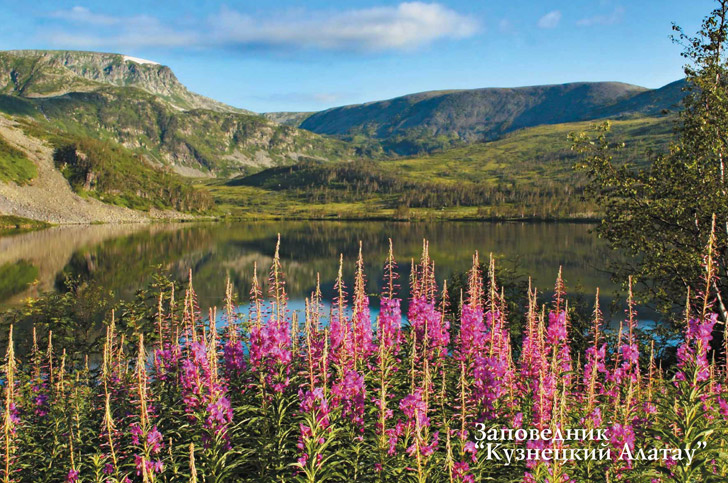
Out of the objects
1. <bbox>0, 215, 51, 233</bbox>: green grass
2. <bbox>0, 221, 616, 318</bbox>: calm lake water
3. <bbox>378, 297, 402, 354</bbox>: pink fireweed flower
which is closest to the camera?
<bbox>378, 297, 402, 354</bbox>: pink fireweed flower

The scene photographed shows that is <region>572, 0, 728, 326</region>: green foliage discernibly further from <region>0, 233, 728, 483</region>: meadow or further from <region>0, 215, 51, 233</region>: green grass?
<region>0, 215, 51, 233</region>: green grass

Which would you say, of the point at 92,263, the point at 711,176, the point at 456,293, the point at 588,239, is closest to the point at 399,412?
the point at 711,176

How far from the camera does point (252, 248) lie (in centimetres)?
10769

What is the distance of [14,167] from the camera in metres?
187

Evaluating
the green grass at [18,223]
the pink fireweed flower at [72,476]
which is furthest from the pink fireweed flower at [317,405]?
the green grass at [18,223]

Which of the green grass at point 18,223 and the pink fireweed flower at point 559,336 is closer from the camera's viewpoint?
the pink fireweed flower at point 559,336

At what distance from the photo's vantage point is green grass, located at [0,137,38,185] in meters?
177

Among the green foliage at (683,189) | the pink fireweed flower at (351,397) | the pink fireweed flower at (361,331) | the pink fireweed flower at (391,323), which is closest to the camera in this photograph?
the pink fireweed flower at (351,397)

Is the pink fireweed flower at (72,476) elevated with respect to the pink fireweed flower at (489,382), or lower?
lower

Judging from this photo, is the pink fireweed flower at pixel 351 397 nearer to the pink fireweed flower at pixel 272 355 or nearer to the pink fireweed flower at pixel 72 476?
the pink fireweed flower at pixel 272 355

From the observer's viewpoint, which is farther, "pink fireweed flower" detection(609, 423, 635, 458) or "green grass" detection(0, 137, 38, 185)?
"green grass" detection(0, 137, 38, 185)

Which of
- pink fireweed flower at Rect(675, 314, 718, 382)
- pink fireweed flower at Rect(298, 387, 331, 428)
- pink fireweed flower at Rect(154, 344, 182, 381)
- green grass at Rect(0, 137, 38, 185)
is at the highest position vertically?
green grass at Rect(0, 137, 38, 185)

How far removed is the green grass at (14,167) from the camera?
177 metres

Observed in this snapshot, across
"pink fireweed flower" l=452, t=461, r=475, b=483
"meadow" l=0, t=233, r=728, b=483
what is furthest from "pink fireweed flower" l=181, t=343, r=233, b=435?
"pink fireweed flower" l=452, t=461, r=475, b=483
